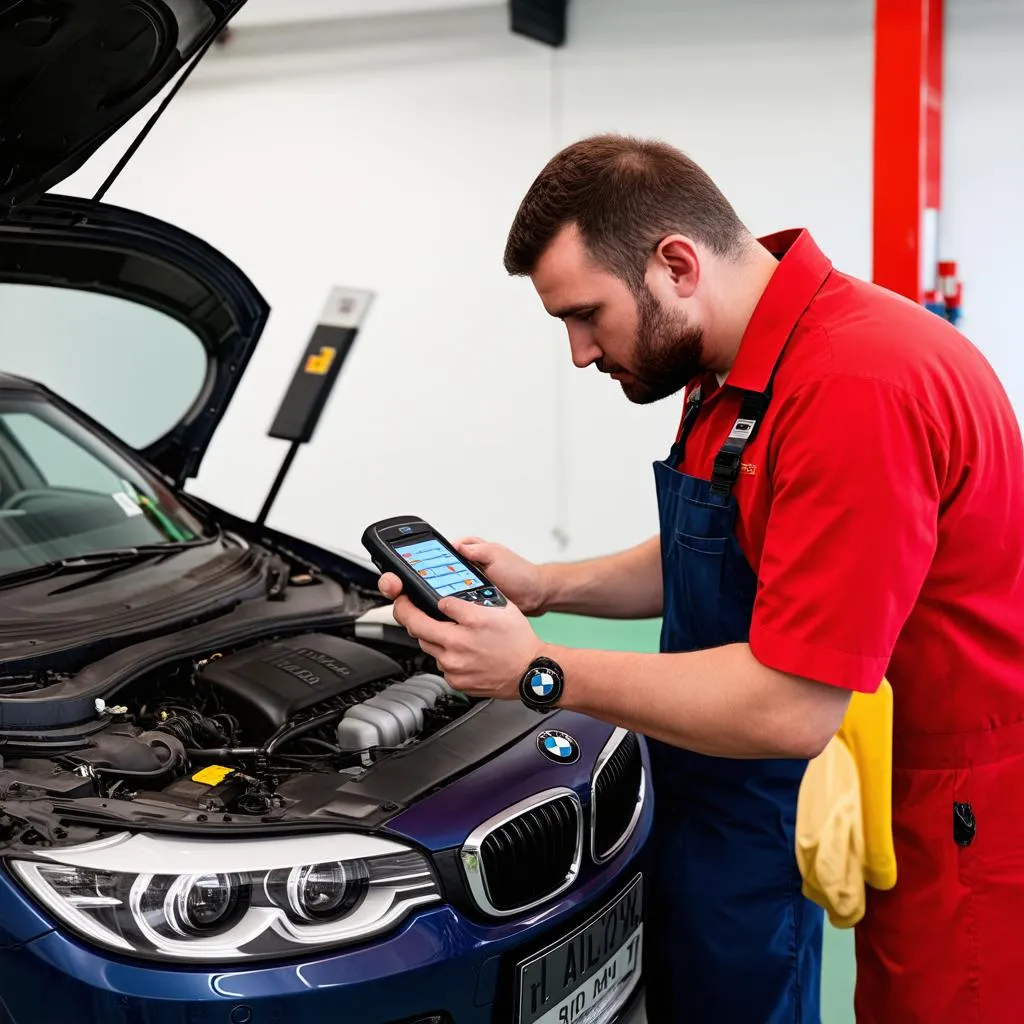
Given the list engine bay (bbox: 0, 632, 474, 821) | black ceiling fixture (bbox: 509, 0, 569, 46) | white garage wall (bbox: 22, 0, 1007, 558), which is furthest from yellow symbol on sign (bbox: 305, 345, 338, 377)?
black ceiling fixture (bbox: 509, 0, 569, 46)

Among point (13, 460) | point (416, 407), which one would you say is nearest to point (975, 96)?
point (416, 407)

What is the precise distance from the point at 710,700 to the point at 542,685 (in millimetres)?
223

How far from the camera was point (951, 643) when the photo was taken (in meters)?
1.52

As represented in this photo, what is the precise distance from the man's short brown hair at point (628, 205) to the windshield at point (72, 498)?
143 cm

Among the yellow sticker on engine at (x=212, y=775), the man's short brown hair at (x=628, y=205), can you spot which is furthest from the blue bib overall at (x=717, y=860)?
the yellow sticker on engine at (x=212, y=775)

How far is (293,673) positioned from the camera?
216 centimetres

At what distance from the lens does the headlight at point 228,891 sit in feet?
5.09

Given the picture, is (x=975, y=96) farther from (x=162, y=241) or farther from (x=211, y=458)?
(x=211, y=458)

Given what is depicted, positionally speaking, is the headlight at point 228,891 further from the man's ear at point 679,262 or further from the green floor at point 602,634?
the green floor at point 602,634

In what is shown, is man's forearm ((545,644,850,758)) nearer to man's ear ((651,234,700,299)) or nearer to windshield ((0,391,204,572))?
man's ear ((651,234,700,299))

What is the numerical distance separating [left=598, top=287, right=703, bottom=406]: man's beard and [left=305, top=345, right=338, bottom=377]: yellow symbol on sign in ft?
5.54

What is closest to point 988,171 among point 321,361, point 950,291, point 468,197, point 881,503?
point 950,291

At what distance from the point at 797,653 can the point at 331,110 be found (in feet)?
17.9

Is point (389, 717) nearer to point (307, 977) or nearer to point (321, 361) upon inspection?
point (307, 977)
